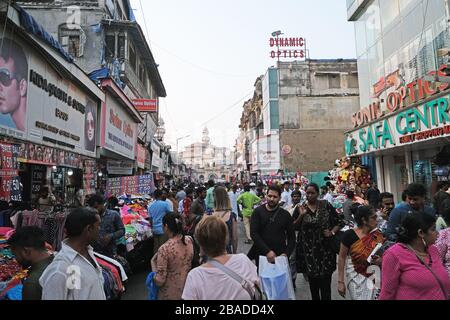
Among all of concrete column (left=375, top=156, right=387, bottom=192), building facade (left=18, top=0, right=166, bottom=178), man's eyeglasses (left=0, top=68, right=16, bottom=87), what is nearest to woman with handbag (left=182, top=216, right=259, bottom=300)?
man's eyeglasses (left=0, top=68, right=16, bottom=87)

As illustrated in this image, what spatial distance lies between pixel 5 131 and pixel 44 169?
145 inches

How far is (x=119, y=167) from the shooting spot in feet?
52.6

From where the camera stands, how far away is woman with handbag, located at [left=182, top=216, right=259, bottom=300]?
7.30ft

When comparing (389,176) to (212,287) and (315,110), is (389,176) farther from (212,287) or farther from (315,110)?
(315,110)

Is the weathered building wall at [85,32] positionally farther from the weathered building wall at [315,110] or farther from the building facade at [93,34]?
the weathered building wall at [315,110]

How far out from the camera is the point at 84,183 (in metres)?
10.6

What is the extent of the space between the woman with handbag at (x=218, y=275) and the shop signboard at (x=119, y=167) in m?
13.9

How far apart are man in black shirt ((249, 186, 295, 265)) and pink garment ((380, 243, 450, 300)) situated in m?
1.67

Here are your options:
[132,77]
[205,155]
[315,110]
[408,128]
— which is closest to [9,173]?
[408,128]

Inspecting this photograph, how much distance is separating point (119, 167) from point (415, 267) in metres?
15.0

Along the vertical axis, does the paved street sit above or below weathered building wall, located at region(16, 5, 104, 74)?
below

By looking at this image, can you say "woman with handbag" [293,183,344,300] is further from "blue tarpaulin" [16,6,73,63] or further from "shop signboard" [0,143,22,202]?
"blue tarpaulin" [16,6,73,63]

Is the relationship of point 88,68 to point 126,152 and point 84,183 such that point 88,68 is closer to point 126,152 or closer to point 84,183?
point 126,152
